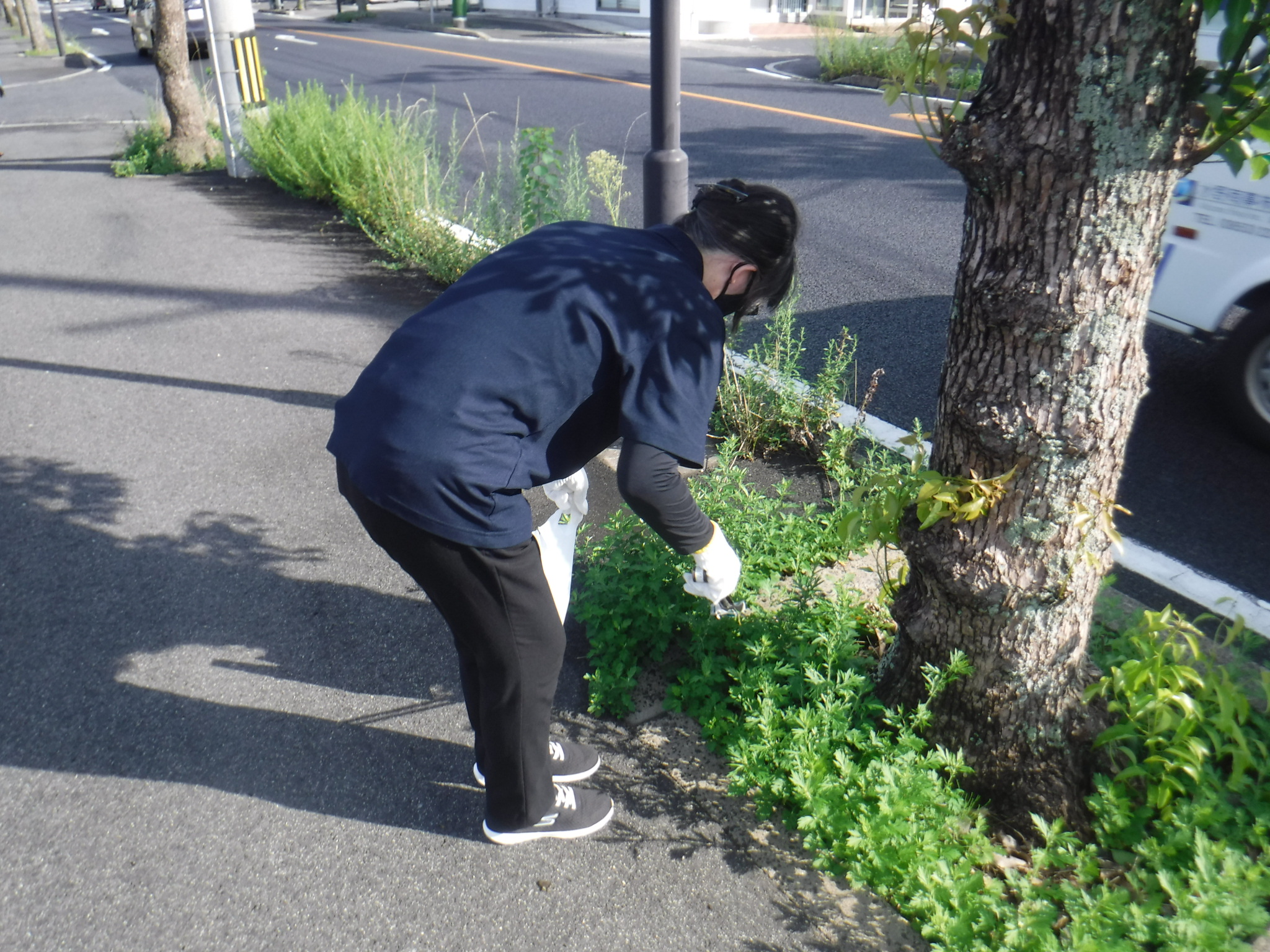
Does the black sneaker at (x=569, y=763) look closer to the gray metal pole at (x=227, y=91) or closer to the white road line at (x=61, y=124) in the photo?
the gray metal pole at (x=227, y=91)

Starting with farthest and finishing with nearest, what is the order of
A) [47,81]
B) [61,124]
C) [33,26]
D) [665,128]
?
[33,26] → [47,81] → [61,124] → [665,128]

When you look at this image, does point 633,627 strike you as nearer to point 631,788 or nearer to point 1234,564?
point 631,788

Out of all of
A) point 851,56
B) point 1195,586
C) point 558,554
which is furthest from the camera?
point 851,56

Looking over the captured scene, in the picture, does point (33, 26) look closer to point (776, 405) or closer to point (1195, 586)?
point (776, 405)

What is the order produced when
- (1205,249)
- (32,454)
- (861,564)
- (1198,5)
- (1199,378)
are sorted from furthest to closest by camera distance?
(1199,378) → (32,454) → (1205,249) → (861,564) → (1198,5)

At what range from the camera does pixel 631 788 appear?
9.14 feet

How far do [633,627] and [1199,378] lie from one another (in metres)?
3.71

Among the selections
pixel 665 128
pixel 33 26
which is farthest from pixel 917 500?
pixel 33 26

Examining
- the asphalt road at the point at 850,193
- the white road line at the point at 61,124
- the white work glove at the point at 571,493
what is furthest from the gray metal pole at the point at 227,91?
the white work glove at the point at 571,493

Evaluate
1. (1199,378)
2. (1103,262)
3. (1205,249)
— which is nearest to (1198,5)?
(1103,262)

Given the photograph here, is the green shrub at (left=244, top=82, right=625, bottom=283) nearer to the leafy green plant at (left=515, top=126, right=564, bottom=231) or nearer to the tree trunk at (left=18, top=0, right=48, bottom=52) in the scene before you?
the leafy green plant at (left=515, top=126, right=564, bottom=231)

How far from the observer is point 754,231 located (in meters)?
2.19

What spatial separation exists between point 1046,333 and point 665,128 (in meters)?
2.44

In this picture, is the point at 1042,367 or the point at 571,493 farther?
the point at 571,493
